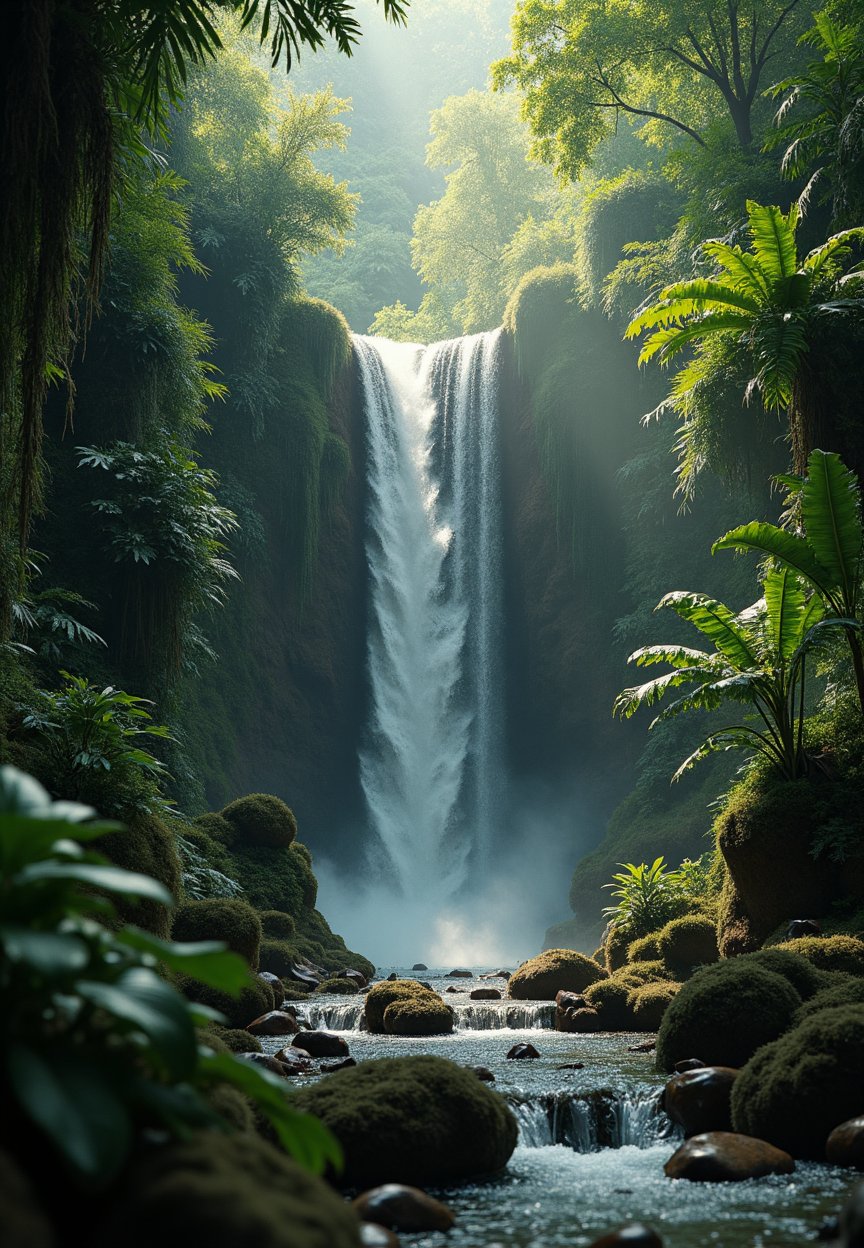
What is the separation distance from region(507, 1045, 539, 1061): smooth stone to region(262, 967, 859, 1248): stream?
0.49ft

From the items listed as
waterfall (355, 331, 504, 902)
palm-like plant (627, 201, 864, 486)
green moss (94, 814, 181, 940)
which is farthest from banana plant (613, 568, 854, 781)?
waterfall (355, 331, 504, 902)

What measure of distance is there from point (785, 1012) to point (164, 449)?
1139 centimetres

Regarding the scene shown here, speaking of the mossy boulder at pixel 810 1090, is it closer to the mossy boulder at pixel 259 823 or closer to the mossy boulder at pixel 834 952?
the mossy boulder at pixel 834 952

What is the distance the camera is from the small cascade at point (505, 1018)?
10703 mm

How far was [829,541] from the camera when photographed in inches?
379

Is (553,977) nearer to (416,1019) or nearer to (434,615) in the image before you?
(416,1019)

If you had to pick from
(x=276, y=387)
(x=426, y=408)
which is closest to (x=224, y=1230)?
(x=276, y=387)

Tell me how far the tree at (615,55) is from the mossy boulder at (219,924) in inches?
668

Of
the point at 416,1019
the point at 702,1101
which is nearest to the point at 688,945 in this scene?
the point at 416,1019

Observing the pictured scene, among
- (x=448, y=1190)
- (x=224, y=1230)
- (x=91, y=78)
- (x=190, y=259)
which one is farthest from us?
(x=190, y=259)

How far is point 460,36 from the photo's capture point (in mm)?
67312

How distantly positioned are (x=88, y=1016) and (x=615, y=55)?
23.0 m

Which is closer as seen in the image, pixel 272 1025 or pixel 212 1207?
pixel 212 1207

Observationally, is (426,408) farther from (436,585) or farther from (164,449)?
(164,449)
